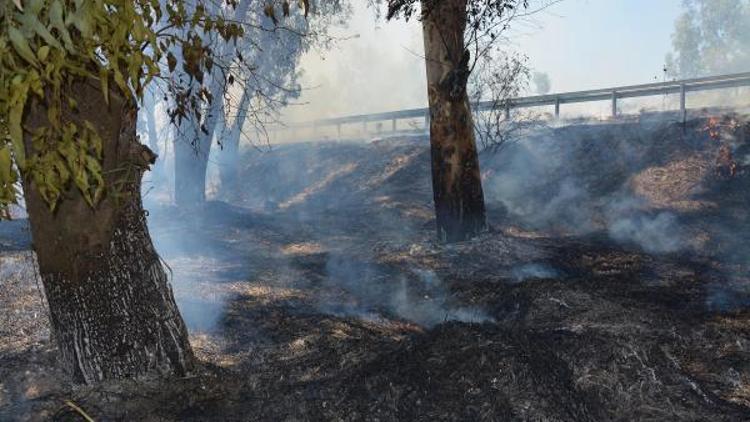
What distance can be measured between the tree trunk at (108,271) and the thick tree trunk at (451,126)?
6.35m

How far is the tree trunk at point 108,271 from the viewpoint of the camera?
4309mm

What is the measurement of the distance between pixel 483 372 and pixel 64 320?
315 centimetres

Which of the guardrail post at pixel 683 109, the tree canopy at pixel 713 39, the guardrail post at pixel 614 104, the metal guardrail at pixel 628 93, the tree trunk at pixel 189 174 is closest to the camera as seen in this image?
the guardrail post at pixel 683 109

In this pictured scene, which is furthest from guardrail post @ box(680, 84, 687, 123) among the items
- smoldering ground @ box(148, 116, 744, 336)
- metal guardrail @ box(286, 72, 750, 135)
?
smoldering ground @ box(148, 116, 744, 336)

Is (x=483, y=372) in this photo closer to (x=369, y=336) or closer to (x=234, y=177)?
(x=369, y=336)

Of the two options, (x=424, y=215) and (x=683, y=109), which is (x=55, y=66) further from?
(x=683, y=109)

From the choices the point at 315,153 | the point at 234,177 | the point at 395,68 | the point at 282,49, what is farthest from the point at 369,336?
the point at 395,68

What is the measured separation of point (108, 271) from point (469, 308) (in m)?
4.56

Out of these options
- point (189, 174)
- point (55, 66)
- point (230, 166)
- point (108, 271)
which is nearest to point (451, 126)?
point (108, 271)

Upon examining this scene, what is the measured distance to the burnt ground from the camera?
4.58 m

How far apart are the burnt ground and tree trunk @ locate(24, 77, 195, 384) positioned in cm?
24

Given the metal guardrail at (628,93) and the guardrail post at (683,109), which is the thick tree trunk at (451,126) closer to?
the metal guardrail at (628,93)

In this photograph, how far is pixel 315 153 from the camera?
83.4 ft

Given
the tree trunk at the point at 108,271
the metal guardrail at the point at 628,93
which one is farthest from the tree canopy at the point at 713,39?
the tree trunk at the point at 108,271
